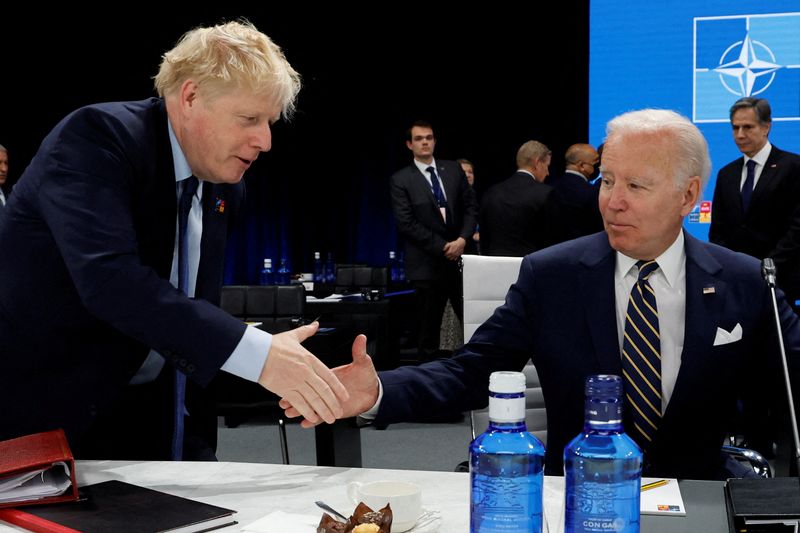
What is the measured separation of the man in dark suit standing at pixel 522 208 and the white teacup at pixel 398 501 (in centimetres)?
474

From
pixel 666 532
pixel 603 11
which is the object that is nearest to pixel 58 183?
pixel 666 532

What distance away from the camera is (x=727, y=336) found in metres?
1.86

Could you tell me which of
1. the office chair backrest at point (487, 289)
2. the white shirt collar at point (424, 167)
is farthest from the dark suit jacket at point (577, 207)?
the office chair backrest at point (487, 289)

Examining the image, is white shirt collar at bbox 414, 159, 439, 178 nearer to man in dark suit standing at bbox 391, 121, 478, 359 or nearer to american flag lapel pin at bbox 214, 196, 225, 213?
man in dark suit standing at bbox 391, 121, 478, 359

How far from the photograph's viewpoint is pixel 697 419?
6.13ft

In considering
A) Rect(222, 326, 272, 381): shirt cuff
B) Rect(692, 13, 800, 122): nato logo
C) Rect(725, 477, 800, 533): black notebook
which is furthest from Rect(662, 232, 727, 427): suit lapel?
Rect(692, 13, 800, 122): nato logo

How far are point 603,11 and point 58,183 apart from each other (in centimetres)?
490

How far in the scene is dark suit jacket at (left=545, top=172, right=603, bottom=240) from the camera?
5.25 meters

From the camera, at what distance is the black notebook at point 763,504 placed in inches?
47.9

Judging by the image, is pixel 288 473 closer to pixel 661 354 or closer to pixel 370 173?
pixel 661 354

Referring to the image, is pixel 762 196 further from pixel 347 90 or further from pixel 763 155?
→ pixel 347 90

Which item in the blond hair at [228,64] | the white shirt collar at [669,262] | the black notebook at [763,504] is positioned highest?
the blond hair at [228,64]

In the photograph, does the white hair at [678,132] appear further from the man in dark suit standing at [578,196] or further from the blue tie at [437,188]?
the blue tie at [437,188]

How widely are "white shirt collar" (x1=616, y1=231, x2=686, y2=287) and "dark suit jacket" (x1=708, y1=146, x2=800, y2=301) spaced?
111 inches
